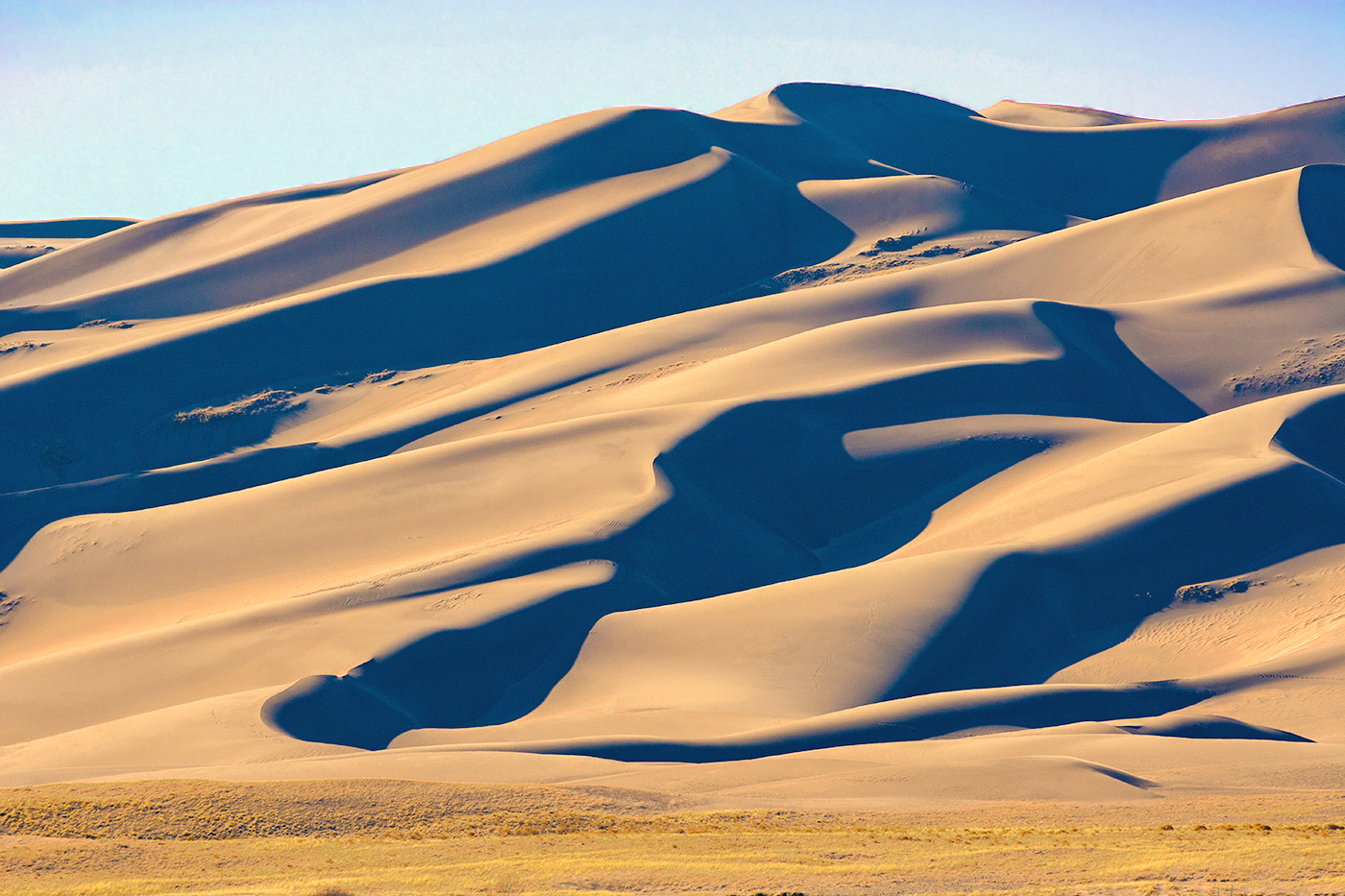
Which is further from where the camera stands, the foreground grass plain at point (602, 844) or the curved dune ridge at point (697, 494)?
the curved dune ridge at point (697, 494)

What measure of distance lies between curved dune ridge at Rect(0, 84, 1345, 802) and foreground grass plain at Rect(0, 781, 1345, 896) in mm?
2176

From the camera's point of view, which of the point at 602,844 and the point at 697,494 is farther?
the point at 697,494

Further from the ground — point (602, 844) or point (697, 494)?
point (602, 844)

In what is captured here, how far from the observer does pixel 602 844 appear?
50.7 feet

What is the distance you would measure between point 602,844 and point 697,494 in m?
21.6

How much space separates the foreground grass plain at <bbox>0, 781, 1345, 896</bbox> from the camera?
43.7ft

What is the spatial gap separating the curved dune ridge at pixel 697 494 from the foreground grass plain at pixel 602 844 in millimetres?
2176

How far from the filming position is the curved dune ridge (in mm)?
24609

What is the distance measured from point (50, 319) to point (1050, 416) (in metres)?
49.9

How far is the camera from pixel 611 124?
73688 mm

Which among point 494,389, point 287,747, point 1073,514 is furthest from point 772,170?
point 287,747

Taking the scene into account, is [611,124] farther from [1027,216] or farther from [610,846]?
[610,846]

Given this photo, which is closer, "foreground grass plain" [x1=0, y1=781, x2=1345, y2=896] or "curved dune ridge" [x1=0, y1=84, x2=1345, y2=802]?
"foreground grass plain" [x1=0, y1=781, x2=1345, y2=896]

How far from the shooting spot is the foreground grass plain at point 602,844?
43.7 ft
